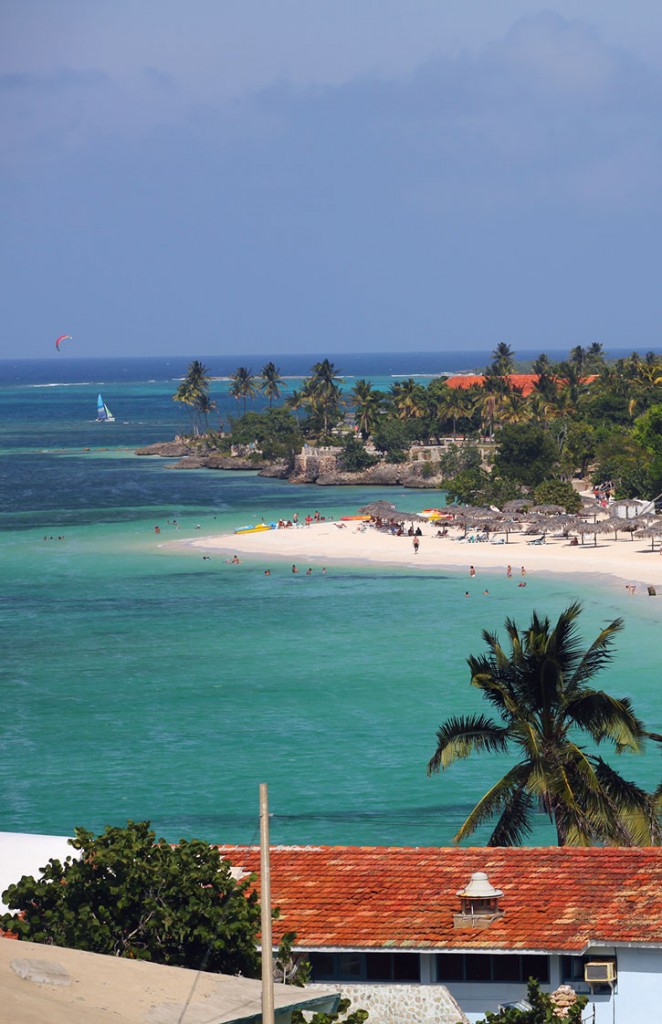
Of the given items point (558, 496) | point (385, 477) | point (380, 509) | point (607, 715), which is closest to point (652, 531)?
point (558, 496)

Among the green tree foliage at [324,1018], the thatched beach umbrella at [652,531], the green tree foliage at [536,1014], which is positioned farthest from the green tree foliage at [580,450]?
the green tree foliage at [324,1018]

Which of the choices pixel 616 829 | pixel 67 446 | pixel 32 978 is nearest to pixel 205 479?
pixel 67 446

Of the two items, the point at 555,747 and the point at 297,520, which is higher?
the point at 555,747

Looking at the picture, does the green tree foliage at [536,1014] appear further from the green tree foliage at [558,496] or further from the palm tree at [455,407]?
the palm tree at [455,407]

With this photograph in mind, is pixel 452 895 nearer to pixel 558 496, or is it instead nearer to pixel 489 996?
pixel 489 996

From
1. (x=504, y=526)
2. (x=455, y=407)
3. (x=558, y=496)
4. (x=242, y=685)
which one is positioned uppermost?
(x=455, y=407)

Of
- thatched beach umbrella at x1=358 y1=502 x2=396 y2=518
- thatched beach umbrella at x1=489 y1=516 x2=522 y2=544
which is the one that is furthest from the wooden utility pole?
thatched beach umbrella at x1=358 y1=502 x2=396 y2=518

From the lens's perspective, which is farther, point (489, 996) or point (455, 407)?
point (455, 407)
